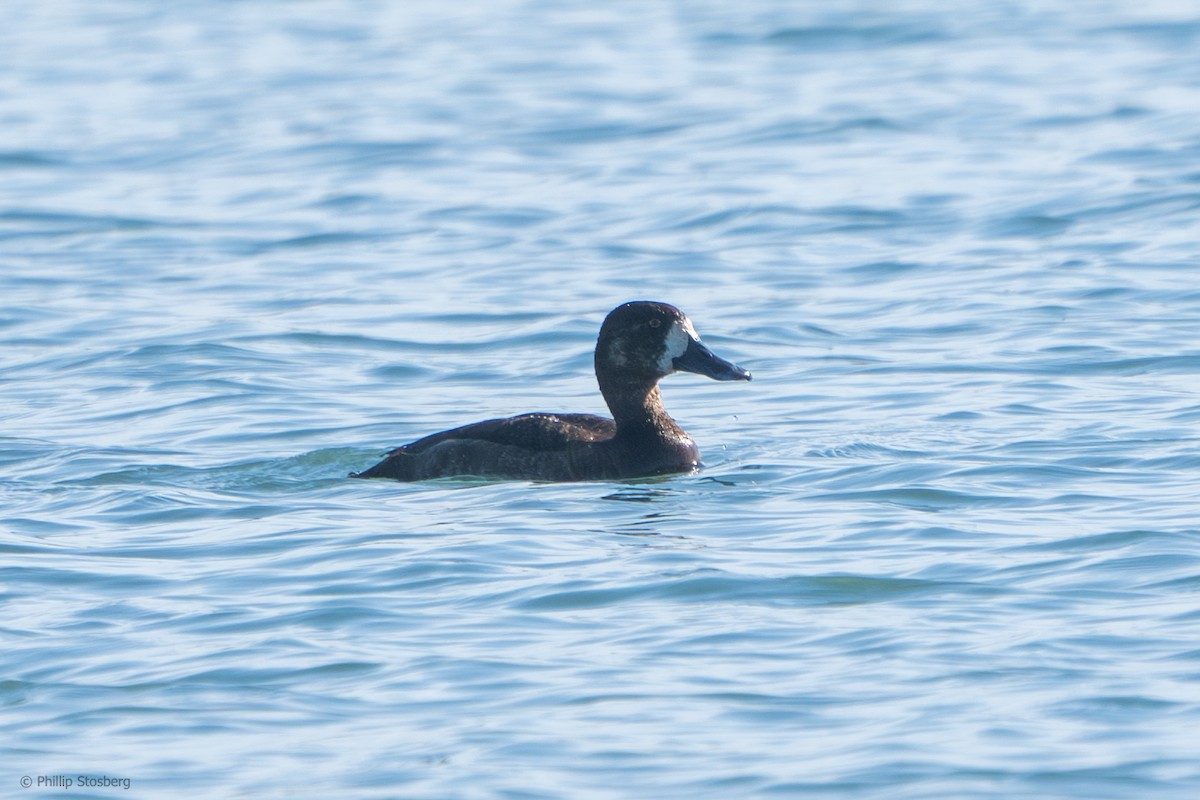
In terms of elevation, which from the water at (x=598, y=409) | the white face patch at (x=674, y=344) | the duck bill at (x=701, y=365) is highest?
the white face patch at (x=674, y=344)

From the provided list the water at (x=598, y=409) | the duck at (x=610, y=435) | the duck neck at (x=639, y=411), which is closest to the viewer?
the water at (x=598, y=409)

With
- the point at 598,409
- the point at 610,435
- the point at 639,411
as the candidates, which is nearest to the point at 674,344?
the point at 639,411

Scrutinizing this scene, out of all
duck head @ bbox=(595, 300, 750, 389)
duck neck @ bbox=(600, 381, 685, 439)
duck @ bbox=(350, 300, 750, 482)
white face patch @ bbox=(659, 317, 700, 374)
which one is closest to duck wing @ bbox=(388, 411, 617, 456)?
duck @ bbox=(350, 300, 750, 482)

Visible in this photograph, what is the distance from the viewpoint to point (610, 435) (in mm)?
10375

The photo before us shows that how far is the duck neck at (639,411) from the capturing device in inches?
405

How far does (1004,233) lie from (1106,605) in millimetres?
9608

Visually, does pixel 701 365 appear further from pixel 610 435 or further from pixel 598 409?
pixel 598 409

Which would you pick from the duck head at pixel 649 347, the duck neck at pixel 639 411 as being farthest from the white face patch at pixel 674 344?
the duck neck at pixel 639 411

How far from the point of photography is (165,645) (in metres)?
7.46

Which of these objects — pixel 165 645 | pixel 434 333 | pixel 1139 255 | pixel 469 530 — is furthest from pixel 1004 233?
pixel 165 645

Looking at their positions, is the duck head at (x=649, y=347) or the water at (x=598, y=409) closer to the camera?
the water at (x=598, y=409)

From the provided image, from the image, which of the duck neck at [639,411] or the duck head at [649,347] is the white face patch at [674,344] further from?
the duck neck at [639,411]

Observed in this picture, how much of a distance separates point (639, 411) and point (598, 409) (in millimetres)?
1808

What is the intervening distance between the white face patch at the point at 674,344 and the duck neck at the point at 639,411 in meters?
0.10
